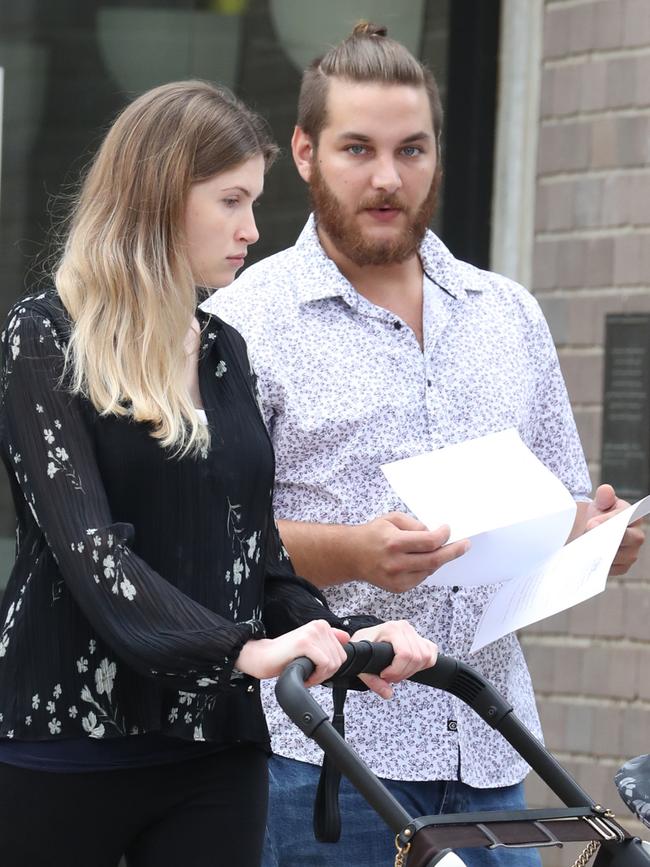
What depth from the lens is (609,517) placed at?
119 inches

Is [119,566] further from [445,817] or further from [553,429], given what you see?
[553,429]

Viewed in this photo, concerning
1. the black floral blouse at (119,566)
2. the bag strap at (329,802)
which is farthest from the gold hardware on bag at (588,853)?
the black floral blouse at (119,566)

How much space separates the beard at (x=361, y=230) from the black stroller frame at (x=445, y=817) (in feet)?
3.69

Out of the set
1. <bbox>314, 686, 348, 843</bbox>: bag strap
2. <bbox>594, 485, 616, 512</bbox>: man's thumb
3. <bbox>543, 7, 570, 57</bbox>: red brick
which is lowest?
<bbox>314, 686, 348, 843</bbox>: bag strap

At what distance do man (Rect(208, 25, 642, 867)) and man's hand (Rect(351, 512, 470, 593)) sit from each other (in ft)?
0.03

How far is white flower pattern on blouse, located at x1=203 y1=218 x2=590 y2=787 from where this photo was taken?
3.05 meters

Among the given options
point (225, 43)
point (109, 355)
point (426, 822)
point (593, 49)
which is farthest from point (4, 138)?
point (426, 822)

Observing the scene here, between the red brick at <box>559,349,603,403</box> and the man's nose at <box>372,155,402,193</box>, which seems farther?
the red brick at <box>559,349,603,403</box>

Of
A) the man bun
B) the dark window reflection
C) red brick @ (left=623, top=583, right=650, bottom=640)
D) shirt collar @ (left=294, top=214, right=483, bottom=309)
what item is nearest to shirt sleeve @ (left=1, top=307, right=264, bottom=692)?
shirt collar @ (left=294, top=214, right=483, bottom=309)

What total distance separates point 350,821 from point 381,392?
2.59ft

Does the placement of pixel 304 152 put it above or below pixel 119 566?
above

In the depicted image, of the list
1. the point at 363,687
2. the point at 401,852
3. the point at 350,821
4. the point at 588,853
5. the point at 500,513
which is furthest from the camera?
the point at 350,821

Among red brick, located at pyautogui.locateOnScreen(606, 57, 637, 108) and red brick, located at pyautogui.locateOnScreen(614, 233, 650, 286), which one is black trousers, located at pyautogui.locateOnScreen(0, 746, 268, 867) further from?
red brick, located at pyautogui.locateOnScreen(606, 57, 637, 108)

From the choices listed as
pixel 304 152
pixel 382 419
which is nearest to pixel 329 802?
pixel 382 419
